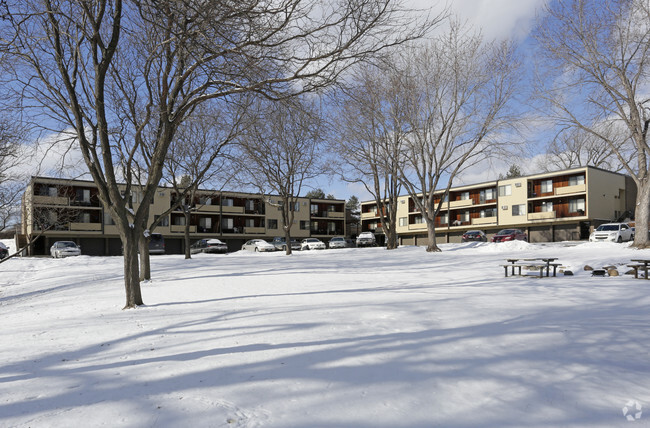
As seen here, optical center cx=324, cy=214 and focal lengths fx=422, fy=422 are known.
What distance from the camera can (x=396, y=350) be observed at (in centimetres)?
522

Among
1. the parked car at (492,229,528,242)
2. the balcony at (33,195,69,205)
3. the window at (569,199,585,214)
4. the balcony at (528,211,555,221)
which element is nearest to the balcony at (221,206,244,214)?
the balcony at (33,195,69,205)

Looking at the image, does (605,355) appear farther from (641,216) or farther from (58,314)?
(641,216)

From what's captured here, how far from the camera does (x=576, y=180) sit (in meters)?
45.6

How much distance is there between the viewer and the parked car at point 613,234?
28.1 meters

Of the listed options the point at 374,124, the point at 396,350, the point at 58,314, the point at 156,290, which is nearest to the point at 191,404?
the point at 396,350

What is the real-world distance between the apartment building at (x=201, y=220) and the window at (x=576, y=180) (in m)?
30.9

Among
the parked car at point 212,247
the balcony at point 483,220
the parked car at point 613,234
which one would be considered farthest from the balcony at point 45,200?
the balcony at point 483,220

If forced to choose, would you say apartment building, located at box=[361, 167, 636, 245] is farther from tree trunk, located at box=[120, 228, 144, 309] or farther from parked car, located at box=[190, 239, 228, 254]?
tree trunk, located at box=[120, 228, 144, 309]

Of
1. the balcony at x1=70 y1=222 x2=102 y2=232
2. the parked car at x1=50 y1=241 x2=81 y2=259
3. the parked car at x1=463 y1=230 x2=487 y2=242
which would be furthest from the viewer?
the balcony at x1=70 y1=222 x2=102 y2=232

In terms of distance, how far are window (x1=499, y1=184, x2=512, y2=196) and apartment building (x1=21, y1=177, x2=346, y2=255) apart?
2340 centimetres

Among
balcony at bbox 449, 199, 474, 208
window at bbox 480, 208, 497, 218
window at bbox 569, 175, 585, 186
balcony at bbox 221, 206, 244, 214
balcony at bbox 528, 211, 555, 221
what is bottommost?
balcony at bbox 528, 211, 555, 221

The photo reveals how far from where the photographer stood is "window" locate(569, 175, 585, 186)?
148 ft

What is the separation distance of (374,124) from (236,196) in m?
34.7
